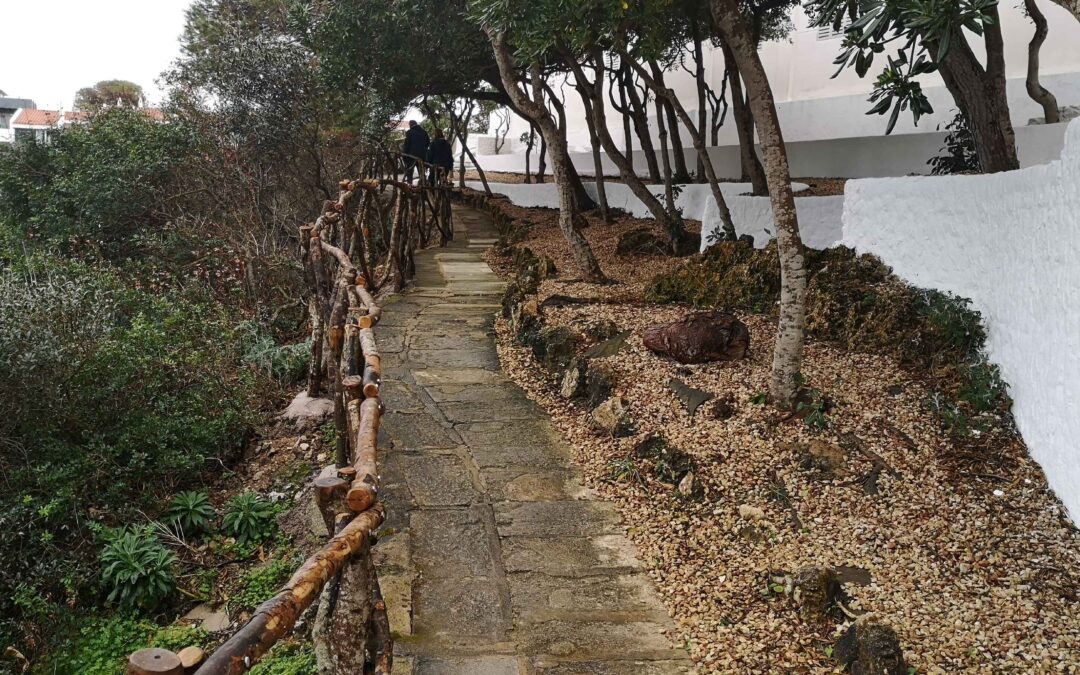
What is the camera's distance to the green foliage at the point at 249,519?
4.43 meters

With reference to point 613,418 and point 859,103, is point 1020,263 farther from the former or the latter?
point 859,103

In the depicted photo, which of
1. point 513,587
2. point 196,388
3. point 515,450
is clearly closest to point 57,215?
point 196,388

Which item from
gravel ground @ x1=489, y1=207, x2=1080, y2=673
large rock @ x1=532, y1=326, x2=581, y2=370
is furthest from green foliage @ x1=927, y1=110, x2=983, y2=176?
large rock @ x1=532, y1=326, x2=581, y2=370

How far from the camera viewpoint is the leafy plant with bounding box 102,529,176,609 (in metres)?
3.96

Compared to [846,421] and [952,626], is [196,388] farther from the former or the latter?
[952,626]

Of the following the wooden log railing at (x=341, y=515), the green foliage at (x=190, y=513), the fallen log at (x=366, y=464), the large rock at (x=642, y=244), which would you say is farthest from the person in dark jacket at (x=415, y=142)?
the fallen log at (x=366, y=464)

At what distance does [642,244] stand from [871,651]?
651 cm

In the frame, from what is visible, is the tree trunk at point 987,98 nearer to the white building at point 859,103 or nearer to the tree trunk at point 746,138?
the tree trunk at point 746,138

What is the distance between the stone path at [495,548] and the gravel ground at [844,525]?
202mm

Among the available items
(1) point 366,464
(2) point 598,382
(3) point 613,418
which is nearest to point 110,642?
(1) point 366,464

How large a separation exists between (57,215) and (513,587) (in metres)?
10.6

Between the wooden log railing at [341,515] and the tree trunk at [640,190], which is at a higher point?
the tree trunk at [640,190]

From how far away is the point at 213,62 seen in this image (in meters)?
11.2

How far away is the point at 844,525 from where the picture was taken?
12.2ft
